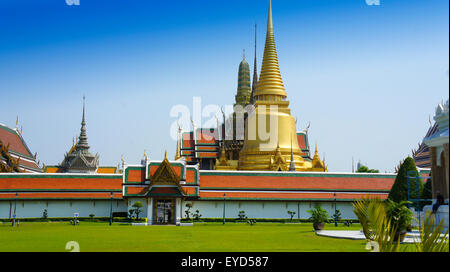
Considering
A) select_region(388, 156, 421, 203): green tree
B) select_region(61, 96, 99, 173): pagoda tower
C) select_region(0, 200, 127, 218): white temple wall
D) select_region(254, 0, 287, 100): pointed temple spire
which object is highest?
select_region(254, 0, 287, 100): pointed temple spire

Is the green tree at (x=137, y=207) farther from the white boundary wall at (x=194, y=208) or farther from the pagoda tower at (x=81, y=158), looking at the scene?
the pagoda tower at (x=81, y=158)

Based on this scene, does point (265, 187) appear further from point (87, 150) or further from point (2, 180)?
point (87, 150)

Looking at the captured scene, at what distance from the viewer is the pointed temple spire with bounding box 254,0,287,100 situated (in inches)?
2163

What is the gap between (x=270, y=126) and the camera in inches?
2133

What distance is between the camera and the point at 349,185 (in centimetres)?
4184

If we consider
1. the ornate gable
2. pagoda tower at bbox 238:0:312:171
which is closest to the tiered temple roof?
the ornate gable

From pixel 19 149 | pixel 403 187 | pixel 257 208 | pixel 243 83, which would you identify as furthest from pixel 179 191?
pixel 243 83

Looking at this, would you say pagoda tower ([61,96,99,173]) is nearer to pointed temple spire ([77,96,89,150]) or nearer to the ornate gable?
pointed temple spire ([77,96,89,150])

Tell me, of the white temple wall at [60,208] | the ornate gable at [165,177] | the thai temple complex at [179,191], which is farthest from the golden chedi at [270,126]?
the white temple wall at [60,208]

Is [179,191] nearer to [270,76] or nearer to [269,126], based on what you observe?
→ [269,126]

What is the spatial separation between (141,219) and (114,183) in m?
6.55

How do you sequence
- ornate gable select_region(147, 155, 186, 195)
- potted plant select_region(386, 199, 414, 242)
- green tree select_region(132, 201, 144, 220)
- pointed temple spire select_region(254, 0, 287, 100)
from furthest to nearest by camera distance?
pointed temple spire select_region(254, 0, 287, 100), ornate gable select_region(147, 155, 186, 195), green tree select_region(132, 201, 144, 220), potted plant select_region(386, 199, 414, 242)

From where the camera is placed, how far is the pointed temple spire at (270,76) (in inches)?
2163

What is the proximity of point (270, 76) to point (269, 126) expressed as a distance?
5.62 meters
